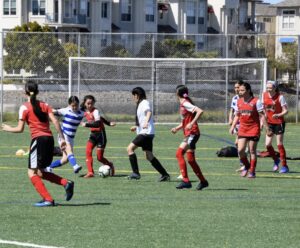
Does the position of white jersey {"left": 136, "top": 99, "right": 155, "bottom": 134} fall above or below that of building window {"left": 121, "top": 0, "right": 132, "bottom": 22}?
below

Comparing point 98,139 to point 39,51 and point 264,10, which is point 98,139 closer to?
point 39,51

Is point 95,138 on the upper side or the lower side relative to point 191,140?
lower

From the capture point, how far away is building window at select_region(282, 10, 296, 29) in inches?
4446

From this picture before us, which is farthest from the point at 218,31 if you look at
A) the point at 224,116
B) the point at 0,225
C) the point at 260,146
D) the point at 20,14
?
the point at 0,225

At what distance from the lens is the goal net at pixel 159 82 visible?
3572cm

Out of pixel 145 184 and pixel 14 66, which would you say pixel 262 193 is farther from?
pixel 14 66

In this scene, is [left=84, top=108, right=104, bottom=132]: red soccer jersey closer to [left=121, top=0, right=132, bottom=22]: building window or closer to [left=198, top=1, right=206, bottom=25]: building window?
[left=121, top=0, right=132, bottom=22]: building window

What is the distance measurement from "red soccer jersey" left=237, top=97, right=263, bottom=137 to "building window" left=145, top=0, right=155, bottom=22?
70.8 meters

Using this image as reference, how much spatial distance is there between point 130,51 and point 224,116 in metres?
5.70

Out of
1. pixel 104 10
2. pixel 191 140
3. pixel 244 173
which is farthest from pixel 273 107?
pixel 104 10

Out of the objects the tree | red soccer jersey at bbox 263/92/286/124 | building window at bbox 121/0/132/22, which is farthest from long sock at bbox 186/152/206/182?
building window at bbox 121/0/132/22

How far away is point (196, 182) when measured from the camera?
55.0 ft

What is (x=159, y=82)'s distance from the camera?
3656 cm

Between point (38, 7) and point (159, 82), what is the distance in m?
45.3
